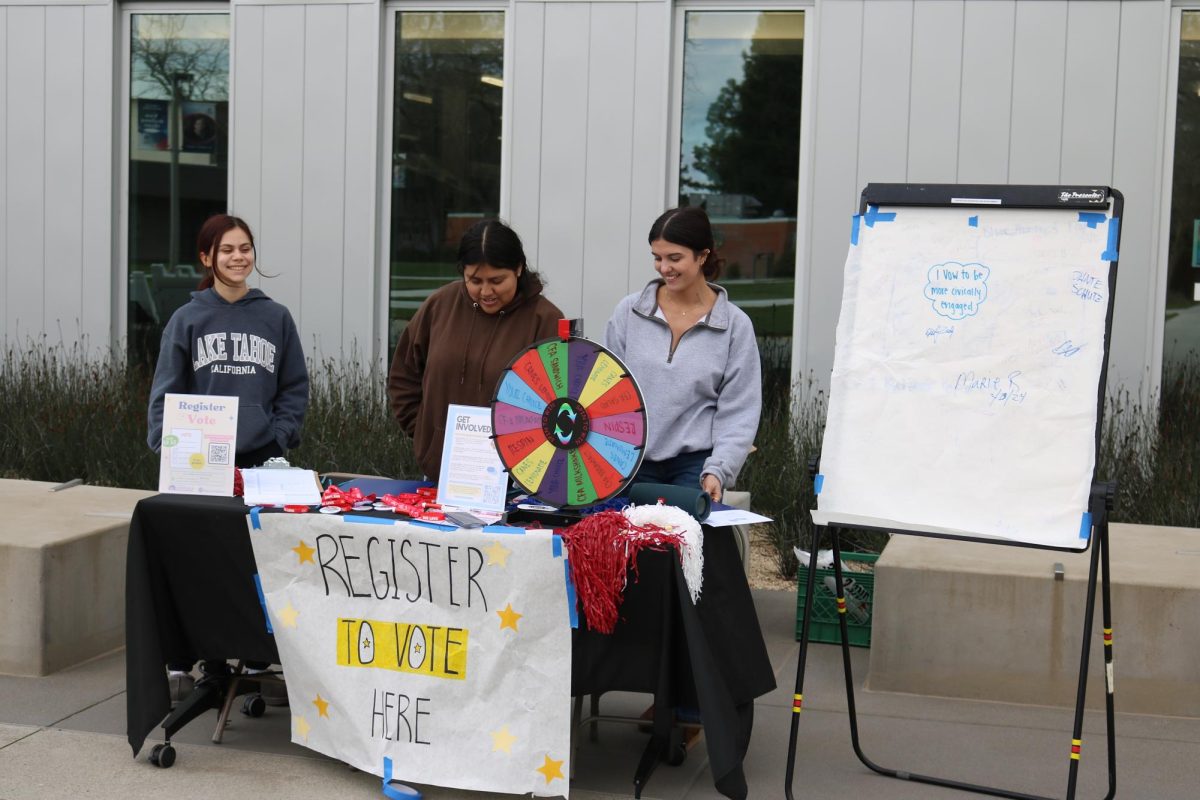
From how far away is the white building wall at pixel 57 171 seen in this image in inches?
373

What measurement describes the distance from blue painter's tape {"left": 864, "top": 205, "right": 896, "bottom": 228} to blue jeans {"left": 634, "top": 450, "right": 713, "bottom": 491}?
0.94 metres

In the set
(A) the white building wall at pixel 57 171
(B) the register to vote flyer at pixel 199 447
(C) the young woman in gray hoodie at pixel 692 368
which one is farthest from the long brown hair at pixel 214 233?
(A) the white building wall at pixel 57 171

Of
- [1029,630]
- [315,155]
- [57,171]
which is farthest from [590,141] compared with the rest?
[1029,630]

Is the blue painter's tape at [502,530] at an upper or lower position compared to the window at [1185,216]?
lower

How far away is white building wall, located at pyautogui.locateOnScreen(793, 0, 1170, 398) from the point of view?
314 inches

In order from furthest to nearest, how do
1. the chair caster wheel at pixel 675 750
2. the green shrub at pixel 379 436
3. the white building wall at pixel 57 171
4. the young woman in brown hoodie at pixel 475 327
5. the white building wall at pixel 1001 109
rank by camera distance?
the white building wall at pixel 57 171 < the white building wall at pixel 1001 109 < the green shrub at pixel 379 436 < the young woman in brown hoodie at pixel 475 327 < the chair caster wheel at pixel 675 750

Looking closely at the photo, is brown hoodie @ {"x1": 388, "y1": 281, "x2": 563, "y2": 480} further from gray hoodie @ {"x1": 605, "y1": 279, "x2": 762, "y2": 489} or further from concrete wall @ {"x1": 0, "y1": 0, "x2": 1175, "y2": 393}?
concrete wall @ {"x1": 0, "y1": 0, "x2": 1175, "y2": 393}

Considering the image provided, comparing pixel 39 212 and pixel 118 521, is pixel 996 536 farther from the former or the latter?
Result: pixel 39 212

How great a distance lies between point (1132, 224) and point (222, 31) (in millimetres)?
6054

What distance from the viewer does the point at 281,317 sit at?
5.19 meters

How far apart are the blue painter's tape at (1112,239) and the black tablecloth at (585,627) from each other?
1398 millimetres

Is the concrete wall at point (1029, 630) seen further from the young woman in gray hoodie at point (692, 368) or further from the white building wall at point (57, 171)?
the white building wall at point (57, 171)

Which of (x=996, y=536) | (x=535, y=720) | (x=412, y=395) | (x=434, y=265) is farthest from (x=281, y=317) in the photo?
(x=434, y=265)

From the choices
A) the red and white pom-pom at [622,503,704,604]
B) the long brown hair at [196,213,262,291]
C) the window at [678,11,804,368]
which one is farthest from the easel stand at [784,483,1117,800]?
the window at [678,11,804,368]
